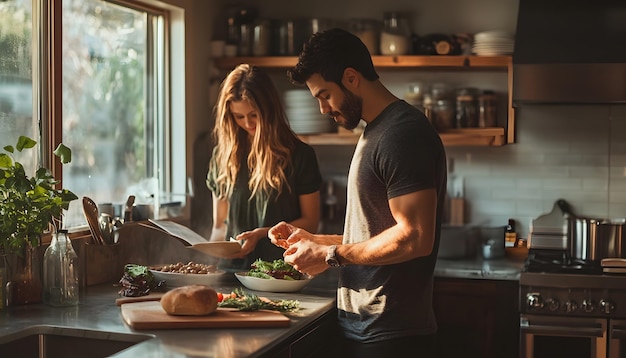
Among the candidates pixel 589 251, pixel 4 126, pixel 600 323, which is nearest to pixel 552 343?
pixel 600 323

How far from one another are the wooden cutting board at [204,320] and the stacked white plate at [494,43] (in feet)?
7.22

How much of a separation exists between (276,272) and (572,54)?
6.07 ft

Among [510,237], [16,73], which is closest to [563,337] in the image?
[510,237]

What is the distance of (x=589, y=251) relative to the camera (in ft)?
13.8

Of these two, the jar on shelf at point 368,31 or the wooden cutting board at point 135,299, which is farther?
the jar on shelf at point 368,31

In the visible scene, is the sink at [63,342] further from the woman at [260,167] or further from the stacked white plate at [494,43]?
the stacked white plate at [494,43]

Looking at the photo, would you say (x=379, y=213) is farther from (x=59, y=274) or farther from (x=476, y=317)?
(x=476, y=317)

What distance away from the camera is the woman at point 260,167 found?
3.63m

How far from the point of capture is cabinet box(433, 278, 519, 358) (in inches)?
156

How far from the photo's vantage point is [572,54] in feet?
13.7

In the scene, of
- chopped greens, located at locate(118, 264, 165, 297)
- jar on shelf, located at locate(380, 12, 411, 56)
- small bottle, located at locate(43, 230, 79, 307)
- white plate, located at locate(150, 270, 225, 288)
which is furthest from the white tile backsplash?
small bottle, located at locate(43, 230, 79, 307)

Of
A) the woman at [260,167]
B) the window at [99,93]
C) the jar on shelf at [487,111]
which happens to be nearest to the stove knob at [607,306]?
the jar on shelf at [487,111]

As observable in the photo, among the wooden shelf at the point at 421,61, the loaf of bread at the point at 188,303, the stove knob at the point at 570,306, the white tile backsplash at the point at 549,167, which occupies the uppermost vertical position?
the wooden shelf at the point at 421,61

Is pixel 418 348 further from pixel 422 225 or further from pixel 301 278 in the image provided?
pixel 301 278
